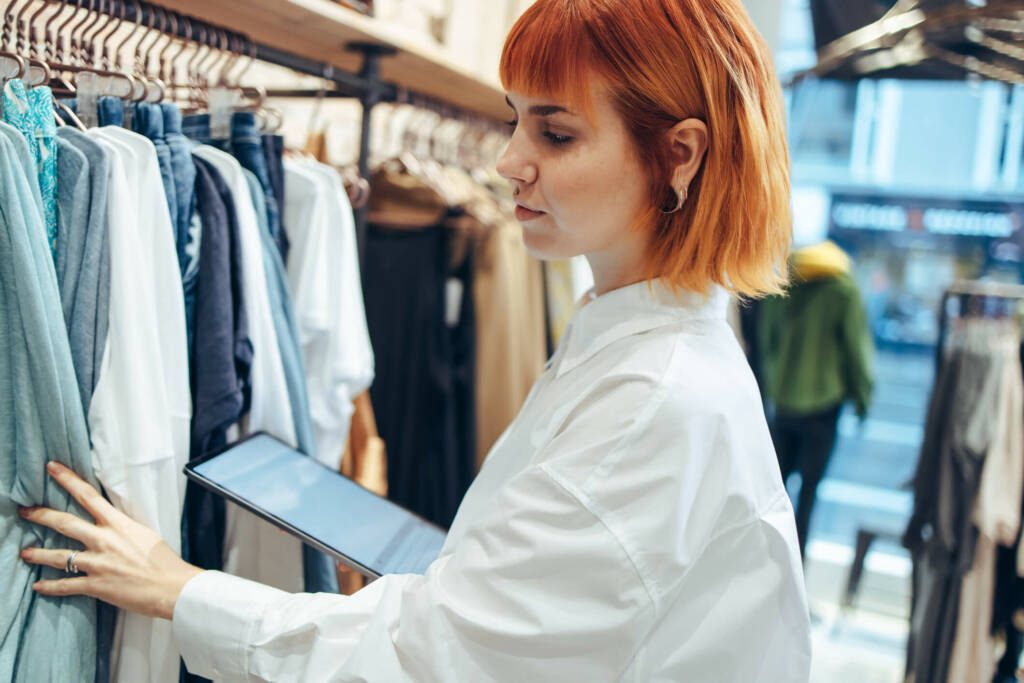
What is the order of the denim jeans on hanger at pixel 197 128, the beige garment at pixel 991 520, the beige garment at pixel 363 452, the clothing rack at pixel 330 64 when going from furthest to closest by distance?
1. the beige garment at pixel 991 520
2. the beige garment at pixel 363 452
3. the denim jeans on hanger at pixel 197 128
4. the clothing rack at pixel 330 64

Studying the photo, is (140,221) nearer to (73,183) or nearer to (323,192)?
(73,183)

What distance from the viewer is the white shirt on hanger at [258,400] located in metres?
1.21

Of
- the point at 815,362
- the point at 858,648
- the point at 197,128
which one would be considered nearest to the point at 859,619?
the point at 858,648

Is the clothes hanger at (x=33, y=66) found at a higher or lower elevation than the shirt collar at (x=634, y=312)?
higher

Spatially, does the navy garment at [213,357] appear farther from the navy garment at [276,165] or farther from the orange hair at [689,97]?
the orange hair at [689,97]

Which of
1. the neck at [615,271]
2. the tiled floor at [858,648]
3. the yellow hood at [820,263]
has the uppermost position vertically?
the neck at [615,271]

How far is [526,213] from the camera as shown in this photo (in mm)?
1030

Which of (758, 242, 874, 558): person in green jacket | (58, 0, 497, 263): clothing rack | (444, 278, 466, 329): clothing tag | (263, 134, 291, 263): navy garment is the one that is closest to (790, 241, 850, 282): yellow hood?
(758, 242, 874, 558): person in green jacket

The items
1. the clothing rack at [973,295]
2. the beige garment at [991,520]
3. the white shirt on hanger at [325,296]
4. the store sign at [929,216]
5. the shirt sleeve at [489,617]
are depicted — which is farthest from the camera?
the store sign at [929,216]

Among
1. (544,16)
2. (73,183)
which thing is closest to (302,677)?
(73,183)

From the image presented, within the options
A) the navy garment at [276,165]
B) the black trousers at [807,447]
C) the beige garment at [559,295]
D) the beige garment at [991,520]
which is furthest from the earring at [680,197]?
the black trousers at [807,447]

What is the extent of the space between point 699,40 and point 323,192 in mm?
782

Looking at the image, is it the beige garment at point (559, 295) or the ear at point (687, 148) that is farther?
the beige garment at point (559, 295)

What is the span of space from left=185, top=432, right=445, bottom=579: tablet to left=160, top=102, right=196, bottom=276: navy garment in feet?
0.91
